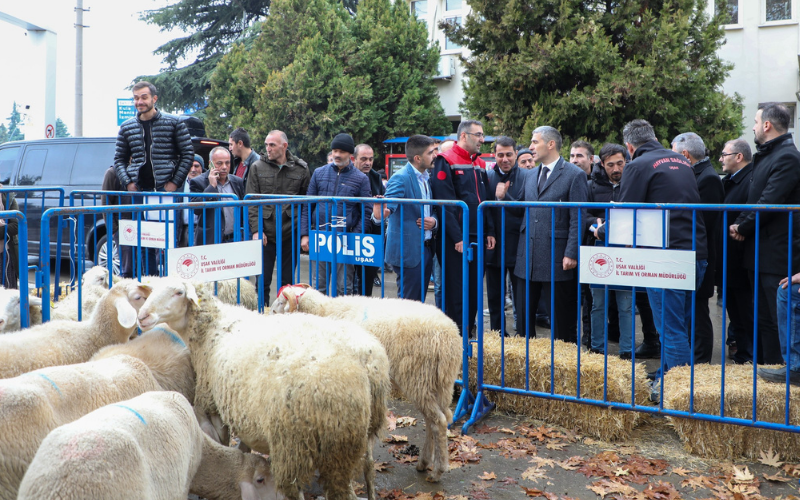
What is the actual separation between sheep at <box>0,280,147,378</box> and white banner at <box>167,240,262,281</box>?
296mm

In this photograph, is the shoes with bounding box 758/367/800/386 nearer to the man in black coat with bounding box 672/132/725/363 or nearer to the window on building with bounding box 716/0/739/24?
the man in black coat with bounding box 672/132/725/363

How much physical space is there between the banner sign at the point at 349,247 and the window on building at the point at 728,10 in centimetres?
1442

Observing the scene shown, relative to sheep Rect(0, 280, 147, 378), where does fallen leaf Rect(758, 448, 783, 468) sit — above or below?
below

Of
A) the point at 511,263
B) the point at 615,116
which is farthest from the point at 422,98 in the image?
the point at 511,263

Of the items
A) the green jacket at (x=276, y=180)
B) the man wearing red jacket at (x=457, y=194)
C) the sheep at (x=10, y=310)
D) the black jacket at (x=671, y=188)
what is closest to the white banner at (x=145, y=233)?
the sheep at (x=10, y=310)

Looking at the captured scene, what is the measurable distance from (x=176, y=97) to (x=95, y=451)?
28297 millimetres

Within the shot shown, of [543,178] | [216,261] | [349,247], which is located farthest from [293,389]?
[543,178]

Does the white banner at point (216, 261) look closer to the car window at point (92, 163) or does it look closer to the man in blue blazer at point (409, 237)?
the man in blue blazer at point (409, 237)

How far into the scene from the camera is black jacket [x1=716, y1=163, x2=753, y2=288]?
629 centimetres

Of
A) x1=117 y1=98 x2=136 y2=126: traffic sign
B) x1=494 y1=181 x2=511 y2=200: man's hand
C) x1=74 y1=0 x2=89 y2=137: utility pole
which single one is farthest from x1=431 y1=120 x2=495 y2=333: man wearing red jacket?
x1=74 y1=0 x2=89 y2=137: utility pole

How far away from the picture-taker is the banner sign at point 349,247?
5.62 metres

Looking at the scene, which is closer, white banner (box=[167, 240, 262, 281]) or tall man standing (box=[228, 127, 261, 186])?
white banner (box=[167, 240, 262, 281])

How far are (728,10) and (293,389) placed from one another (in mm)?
18403

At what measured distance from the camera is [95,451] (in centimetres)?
267
